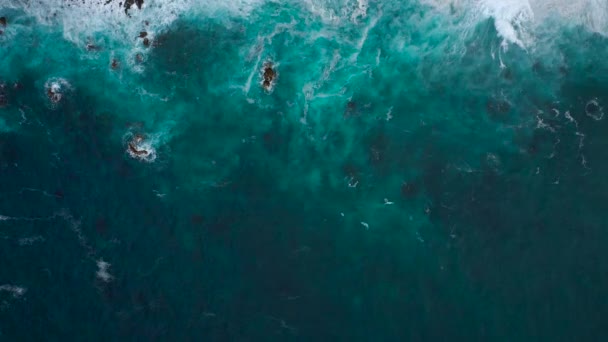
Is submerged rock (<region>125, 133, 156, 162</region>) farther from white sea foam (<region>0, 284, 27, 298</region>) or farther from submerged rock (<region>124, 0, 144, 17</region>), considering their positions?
white sea foam (<region>0, 284, 27, 298</region>)

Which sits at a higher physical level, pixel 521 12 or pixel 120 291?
pixel 521 12

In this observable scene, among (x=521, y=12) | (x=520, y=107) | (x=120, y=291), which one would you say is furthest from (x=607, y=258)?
(x=120, y=291)

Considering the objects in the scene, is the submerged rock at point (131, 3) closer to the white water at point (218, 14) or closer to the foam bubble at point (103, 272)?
the white water at point (218, 14)

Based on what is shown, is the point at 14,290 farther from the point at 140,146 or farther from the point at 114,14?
the point at 114,14

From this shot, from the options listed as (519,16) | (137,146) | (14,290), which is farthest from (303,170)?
(14,290)

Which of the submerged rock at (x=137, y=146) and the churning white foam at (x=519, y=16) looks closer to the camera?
the churning white foam at (x=519, y=16)

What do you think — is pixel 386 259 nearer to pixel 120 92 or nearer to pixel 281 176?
pixel 281 176

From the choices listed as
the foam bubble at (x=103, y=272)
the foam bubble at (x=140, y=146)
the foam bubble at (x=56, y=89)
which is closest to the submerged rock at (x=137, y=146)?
the foam bubble at (x=140, y=146)

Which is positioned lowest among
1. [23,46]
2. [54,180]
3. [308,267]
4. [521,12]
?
[308,267]
